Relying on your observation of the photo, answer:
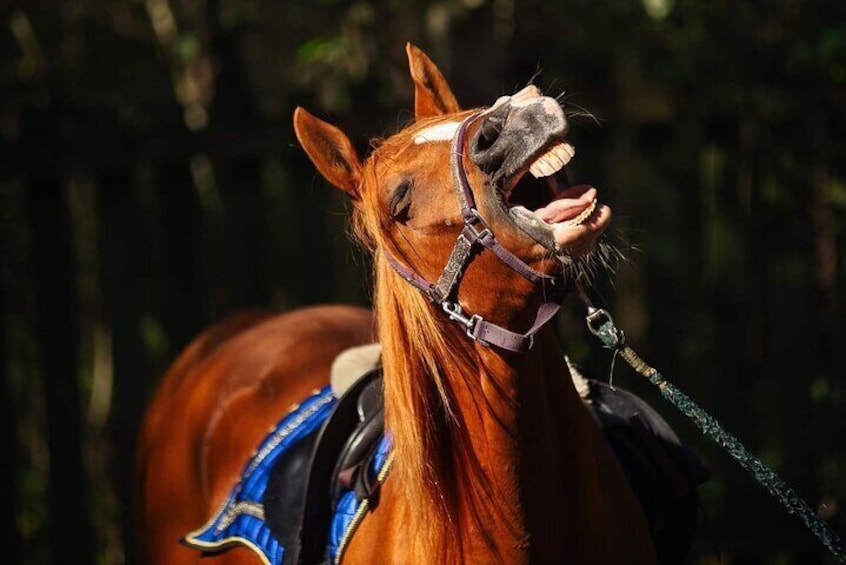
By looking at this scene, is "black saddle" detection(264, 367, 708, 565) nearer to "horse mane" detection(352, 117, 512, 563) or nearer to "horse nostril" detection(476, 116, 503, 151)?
"horse mane" detection(352, 117, 512, 563)

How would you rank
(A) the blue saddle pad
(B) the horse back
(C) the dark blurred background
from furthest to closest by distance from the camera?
1. (C) the dark blurred background
2. (B) the horse back
3. (A) the blue saddle pad

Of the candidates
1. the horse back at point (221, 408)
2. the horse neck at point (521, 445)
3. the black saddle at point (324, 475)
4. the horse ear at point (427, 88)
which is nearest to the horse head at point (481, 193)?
the horse neck at point (521, 445)

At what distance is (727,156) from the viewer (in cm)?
495

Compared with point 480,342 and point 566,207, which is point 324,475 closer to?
point 480,342

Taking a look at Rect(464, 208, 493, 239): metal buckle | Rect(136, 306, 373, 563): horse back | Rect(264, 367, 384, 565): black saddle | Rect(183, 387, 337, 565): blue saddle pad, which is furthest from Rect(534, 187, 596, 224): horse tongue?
Rect(136, 306, 373, 563): horse back

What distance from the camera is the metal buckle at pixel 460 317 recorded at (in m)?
2.29

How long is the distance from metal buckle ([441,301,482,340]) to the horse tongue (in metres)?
0.25

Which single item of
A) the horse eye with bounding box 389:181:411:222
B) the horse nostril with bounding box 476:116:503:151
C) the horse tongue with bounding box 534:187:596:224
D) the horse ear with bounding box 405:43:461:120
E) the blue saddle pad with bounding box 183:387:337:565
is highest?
the horse ear with bounding box 405:43:461:120

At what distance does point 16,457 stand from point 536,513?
10.9 feet

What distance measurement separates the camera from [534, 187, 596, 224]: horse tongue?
86.1 inches

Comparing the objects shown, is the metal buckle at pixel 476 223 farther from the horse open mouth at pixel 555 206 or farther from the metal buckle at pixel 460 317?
the metal buckle at pixel 460 317

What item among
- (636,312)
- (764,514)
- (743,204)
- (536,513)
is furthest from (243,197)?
(536,513)

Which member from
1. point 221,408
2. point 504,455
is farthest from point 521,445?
point 221,408

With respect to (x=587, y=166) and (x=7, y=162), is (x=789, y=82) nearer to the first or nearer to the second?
(x=587, y=166)
